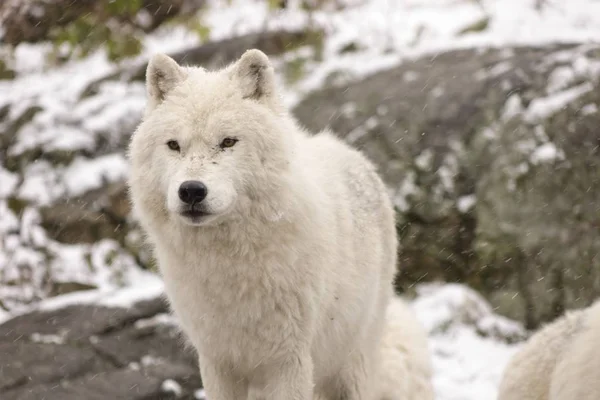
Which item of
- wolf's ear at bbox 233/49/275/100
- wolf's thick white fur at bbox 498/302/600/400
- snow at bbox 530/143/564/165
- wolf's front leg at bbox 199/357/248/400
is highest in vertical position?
wolf's ear at bbox 233/49/275/100

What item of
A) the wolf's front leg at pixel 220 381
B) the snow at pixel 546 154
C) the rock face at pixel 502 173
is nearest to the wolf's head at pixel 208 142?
the wolf's front leg at pixel 220 381

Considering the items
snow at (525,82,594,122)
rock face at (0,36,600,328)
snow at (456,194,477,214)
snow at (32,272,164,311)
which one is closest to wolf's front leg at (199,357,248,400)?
snow at (32,272,164,311)

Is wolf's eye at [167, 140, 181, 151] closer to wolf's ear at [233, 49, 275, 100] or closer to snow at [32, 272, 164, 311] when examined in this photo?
wolf's ear at [233, 49, 275, 100]

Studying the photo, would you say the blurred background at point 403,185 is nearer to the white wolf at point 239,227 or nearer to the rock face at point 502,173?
the rock face at point 502,173

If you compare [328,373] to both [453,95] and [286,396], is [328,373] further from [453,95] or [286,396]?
[453,95]

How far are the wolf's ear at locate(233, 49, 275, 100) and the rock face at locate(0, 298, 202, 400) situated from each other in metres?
2.64

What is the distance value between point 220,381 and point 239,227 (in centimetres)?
87

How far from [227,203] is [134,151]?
0.70 meters

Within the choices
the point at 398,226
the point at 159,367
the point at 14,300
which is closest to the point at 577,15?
the point at 398,226

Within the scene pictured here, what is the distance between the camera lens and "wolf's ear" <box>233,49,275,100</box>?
3832mm

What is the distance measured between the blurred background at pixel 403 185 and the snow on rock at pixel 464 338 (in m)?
0.02

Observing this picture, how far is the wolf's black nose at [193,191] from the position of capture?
336cm

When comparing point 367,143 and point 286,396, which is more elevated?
point 286,396

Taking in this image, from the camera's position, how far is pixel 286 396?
12.6 feet
